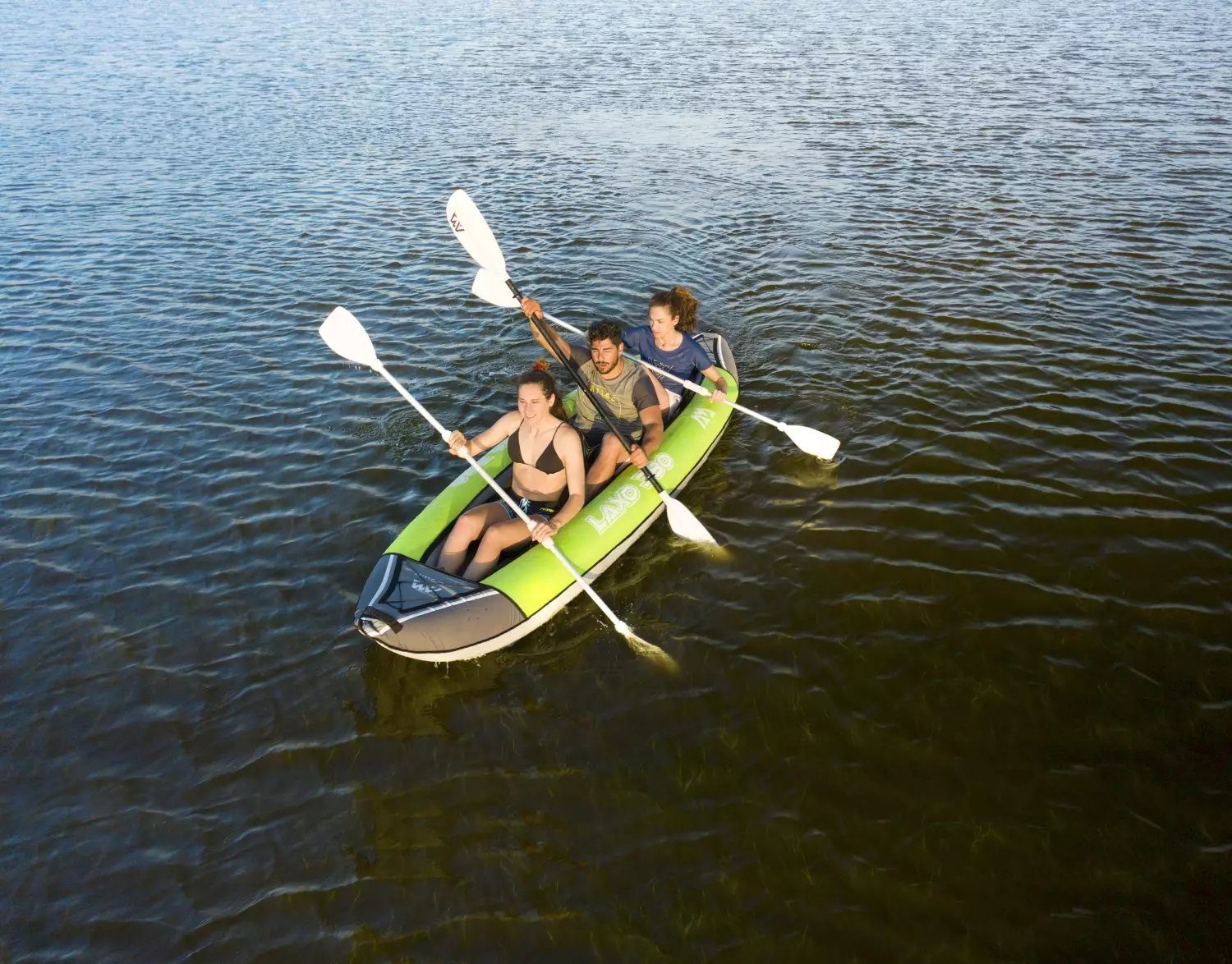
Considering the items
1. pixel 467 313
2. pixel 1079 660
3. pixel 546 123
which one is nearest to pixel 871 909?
pixel 1079 660

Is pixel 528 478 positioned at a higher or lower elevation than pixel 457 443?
lower

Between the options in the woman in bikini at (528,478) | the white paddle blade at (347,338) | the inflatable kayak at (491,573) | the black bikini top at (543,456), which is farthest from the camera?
the white paddle blade at (347,338)

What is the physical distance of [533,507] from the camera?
6531 millimetres

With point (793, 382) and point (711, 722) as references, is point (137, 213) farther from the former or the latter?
point (711, 722)

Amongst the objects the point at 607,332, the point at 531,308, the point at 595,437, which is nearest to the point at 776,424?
the point at 595,437

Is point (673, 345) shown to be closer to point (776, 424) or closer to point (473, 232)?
point (776, 424)

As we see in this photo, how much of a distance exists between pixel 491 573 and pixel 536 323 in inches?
106

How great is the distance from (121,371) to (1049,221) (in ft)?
42.7

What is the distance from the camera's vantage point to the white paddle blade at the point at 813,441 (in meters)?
7.41

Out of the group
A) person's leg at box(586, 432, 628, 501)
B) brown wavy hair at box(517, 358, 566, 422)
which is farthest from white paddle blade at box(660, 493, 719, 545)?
brown wavy hair at box(517, 358, 566, 422)

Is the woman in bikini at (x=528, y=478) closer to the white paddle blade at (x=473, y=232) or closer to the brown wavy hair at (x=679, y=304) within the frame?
the brown wavy hair at (x=679, y=304)

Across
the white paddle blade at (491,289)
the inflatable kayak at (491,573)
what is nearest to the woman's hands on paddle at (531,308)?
the white paddle blade at (491,289)

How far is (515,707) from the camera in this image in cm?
539

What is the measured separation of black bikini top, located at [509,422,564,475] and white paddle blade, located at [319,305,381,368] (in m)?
1.78
